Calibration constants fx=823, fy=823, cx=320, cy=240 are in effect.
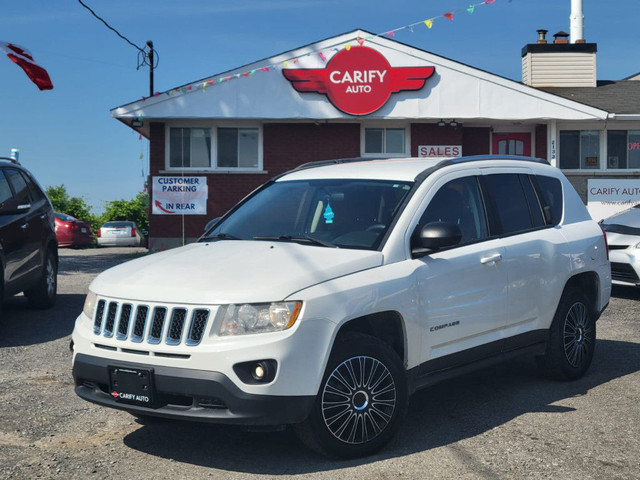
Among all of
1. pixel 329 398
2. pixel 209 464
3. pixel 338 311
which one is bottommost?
pixel 209 464

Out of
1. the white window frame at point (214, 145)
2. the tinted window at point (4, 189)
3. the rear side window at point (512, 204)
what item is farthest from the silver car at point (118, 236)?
the rear side window at point (512, 204)

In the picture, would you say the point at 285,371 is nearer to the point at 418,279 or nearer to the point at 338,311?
the point at 338,311

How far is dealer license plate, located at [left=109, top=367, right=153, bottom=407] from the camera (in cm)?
437

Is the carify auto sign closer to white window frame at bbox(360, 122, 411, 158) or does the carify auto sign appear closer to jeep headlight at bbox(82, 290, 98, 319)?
white window frame at bbox(360, 122, 411, 158)

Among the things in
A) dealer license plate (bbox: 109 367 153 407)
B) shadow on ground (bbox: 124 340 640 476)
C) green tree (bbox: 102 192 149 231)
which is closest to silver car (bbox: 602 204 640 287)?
shadow on ground (bbox: 124 340 640 476)

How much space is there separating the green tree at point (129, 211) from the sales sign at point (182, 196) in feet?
97.0

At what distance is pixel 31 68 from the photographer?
15883mm

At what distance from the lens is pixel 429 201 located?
5422 mm

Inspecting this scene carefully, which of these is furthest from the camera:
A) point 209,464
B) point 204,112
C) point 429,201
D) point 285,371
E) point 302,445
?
point 204,112

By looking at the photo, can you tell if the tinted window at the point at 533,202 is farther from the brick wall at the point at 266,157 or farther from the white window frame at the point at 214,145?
the white window frame at the point at 214,145

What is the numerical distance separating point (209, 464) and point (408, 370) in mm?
1302

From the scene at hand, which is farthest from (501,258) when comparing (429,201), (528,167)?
(528,167)

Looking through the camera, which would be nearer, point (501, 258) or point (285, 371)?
point (285, 371)

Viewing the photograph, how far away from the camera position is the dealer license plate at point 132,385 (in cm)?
437
